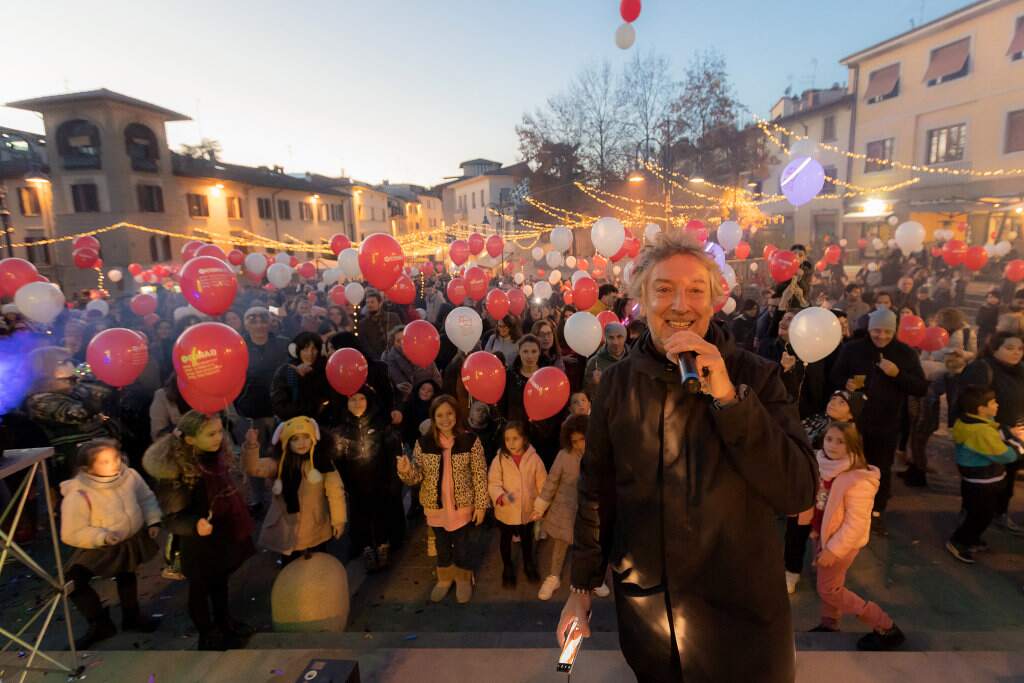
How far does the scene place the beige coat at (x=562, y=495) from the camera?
3.89 m

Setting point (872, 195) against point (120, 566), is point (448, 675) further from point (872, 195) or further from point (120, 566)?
point (872, 195)

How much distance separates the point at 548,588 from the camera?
388cm

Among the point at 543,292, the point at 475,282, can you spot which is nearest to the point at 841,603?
the point at 475,282

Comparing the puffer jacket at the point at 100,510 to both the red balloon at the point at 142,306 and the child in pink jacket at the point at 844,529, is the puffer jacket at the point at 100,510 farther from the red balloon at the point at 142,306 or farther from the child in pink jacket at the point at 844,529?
the red balloon at the point at 142,306

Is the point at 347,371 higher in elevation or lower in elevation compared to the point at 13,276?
lower

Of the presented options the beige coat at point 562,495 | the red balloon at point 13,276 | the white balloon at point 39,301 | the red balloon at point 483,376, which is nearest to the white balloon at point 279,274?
the red balloon at point 13,276

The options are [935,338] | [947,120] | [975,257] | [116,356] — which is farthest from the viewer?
[947,120]

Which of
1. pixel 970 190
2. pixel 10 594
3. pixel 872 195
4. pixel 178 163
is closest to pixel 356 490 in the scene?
pixel 10 594

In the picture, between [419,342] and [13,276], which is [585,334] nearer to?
[419,342]

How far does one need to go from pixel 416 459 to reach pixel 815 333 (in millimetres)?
3345

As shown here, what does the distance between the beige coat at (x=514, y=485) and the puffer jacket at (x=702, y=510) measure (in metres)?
2.31

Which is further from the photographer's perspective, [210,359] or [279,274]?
[279,274]

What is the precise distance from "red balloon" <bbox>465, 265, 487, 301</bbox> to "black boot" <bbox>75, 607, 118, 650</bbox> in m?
5.85

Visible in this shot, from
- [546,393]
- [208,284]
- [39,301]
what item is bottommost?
[546,393]
